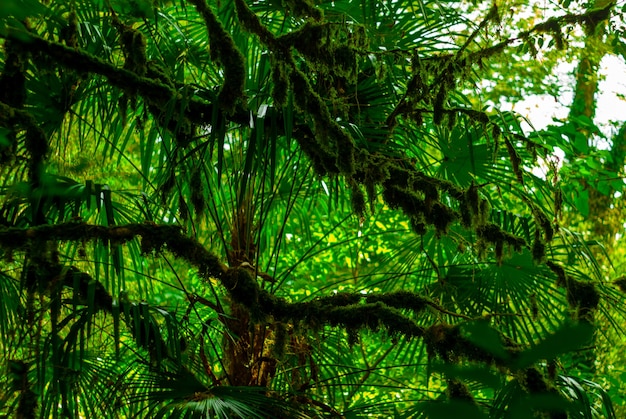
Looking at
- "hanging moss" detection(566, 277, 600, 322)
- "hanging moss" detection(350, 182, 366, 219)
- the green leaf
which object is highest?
"hanging moss" detection(350, 182, 366, 219)

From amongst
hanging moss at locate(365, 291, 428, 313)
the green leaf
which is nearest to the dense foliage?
hanging moss at locate(365, 291, 428, 313)

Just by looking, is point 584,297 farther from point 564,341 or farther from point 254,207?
point 564,341

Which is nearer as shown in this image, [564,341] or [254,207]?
[564,341]

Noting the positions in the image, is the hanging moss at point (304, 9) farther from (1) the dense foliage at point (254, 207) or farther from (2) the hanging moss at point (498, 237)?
(2) the hanging moss at point (498, 237)

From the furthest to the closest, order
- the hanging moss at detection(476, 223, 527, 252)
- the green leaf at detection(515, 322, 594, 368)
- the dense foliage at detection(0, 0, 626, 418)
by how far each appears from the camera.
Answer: the hanging moss at detection(476, 223, 527, 252)
the dense foliage at detection(0, 0, 626, 418)
the green leaf at detection(515, 322, 594, 368)

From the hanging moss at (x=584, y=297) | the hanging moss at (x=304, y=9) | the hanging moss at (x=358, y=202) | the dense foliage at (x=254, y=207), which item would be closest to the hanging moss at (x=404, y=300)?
the dense foliage at (x=254, y=207)

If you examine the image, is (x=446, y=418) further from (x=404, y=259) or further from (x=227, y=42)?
(x=404, y=259)

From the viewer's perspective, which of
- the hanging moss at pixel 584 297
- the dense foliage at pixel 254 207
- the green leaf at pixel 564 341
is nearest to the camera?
the green leaf at pixel 564 341

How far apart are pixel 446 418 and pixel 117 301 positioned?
117 centimetres

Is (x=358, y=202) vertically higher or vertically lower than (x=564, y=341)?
higher

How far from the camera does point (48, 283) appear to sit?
5.63 ft

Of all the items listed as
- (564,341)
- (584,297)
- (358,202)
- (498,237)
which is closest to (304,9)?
(358,202)

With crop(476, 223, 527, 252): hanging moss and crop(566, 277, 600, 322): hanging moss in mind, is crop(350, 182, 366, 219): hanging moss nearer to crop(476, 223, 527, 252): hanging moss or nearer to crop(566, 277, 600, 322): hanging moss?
crop(476, 223, 527, 252): hanging moss

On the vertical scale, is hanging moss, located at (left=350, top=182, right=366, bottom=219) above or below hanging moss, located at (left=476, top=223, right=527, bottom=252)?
above
